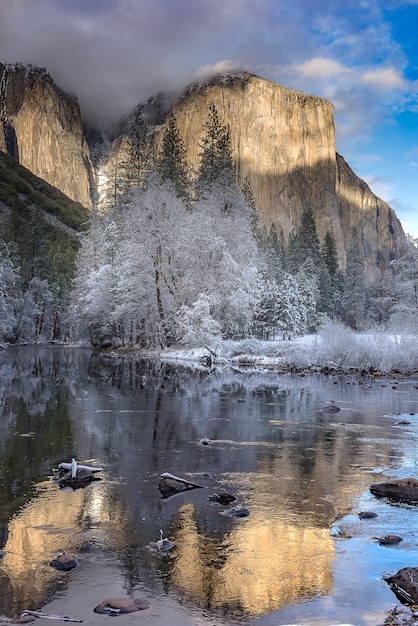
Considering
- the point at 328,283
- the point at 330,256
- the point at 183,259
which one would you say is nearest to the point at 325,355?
the point at 183,259

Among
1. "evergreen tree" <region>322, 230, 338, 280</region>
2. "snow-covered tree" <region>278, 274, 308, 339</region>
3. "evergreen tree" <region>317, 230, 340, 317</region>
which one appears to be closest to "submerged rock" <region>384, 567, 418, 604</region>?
"snow-covered tree" <region>278, 274, 308, 339</region>

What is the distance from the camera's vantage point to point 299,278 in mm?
64688

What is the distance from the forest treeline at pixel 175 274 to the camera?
38750 millimetres

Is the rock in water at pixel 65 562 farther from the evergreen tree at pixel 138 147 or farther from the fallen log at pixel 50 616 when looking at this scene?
the evergreen tree at pixel 138 147

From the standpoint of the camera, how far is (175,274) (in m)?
40.4

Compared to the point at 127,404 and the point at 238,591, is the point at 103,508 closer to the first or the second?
the point at 238,591

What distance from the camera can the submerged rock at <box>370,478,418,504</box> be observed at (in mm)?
8766

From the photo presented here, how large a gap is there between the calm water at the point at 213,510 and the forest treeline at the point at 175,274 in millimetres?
21530

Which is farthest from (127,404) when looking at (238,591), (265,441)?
(238,591)

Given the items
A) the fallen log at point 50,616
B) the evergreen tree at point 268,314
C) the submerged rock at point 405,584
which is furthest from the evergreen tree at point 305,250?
the fallen log at point 50,616

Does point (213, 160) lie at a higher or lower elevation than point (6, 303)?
higher

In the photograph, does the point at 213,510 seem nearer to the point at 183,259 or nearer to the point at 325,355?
the point at 325,355

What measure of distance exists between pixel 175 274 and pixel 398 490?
32.3m

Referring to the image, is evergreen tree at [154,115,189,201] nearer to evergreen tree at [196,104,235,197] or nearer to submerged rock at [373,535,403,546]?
evergreen tree at [196,104,235,197]
